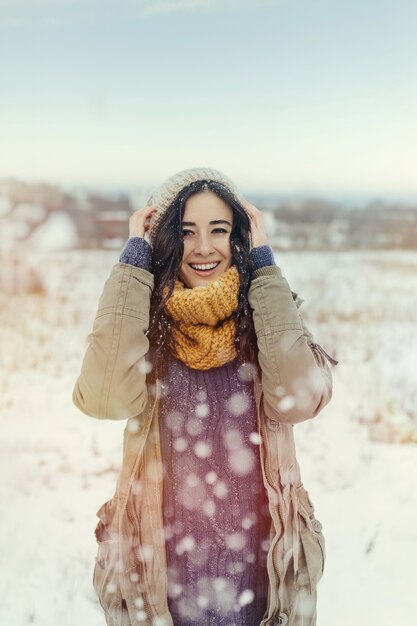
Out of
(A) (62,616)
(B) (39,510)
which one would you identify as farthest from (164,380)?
(B) (39,510)

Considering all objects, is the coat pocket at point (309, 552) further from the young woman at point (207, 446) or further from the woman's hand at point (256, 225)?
the woman's hand at point (256, 225)

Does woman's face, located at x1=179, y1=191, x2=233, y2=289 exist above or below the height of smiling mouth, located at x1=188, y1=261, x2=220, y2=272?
above

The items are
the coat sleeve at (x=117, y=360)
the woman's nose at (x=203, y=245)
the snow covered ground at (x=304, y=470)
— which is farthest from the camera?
the snow covered ground at (x=304, y=470)

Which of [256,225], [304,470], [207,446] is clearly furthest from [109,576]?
[304,470]

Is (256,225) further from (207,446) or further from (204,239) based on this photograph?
(207,446)

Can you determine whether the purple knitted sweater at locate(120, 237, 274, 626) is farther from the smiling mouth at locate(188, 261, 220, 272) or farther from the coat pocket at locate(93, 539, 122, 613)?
the smiling mouth at locate(188, 261, 220, 272)

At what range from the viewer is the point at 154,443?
165cm

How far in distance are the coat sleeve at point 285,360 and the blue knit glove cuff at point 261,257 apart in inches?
3.6

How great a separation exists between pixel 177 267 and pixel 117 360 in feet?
1.43

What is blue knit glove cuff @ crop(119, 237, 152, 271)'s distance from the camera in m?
1.74

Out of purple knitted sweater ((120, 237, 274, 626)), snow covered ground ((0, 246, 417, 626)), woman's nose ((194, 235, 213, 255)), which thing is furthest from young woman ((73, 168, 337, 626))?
snow covered ground ((0, 246, 417, 626))

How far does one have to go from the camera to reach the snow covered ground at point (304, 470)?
9.44ft

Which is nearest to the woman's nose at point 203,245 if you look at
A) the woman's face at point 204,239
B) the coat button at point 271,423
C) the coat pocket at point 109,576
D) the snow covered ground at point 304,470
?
the woman's face at point 204,239

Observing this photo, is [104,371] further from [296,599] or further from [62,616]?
[62,616]
